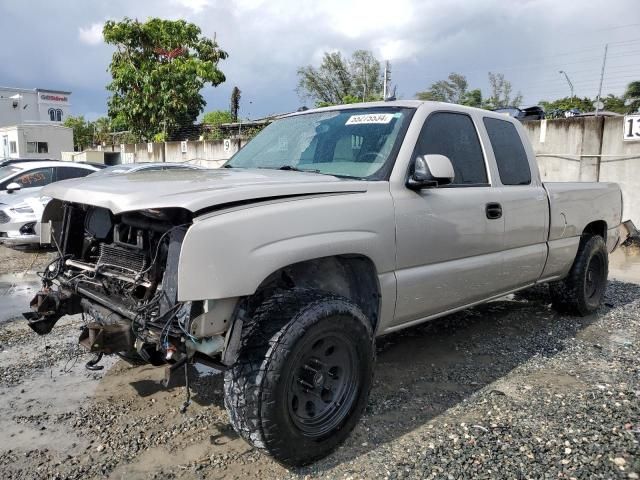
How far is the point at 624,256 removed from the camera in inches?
372

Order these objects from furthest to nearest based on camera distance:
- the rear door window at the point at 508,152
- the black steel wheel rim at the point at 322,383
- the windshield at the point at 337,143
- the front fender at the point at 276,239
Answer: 1. the rear door window at the point at 508,152
2. the windshield at the point at 337,143
3. the black steel wheel rim at the point at 322,383
4. the front fender at the point at 276,239

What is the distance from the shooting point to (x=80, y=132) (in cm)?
4059

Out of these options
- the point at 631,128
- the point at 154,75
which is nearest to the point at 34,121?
the point at 154,75

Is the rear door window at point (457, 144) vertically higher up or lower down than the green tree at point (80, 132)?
lower down

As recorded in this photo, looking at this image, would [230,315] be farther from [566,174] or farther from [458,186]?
[566,174]

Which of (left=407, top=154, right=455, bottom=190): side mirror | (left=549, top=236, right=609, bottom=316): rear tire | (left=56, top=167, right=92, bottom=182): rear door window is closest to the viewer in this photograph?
(left=407, top=154, right=455, bottom=190): side mirror

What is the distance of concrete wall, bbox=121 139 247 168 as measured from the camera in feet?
58.2

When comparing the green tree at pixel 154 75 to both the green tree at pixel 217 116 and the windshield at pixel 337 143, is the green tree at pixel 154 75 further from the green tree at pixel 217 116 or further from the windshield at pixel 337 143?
the windshield at pixel 337 143

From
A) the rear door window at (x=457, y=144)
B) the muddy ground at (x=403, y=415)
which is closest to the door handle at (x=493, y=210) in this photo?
the rear door window at (x=457, y=144)

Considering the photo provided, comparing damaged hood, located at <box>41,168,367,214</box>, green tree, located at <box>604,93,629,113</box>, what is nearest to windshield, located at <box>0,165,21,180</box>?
damaged hood, located at <box>41,168,367,214</box>

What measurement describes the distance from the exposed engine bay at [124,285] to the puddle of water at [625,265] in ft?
23.2

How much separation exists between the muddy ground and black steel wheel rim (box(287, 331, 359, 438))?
0.23 meters

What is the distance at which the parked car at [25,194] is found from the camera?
8727mm

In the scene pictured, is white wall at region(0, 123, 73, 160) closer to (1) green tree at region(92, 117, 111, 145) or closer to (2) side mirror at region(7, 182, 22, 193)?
(1) green tree at region(92, 117, 111, 145)
